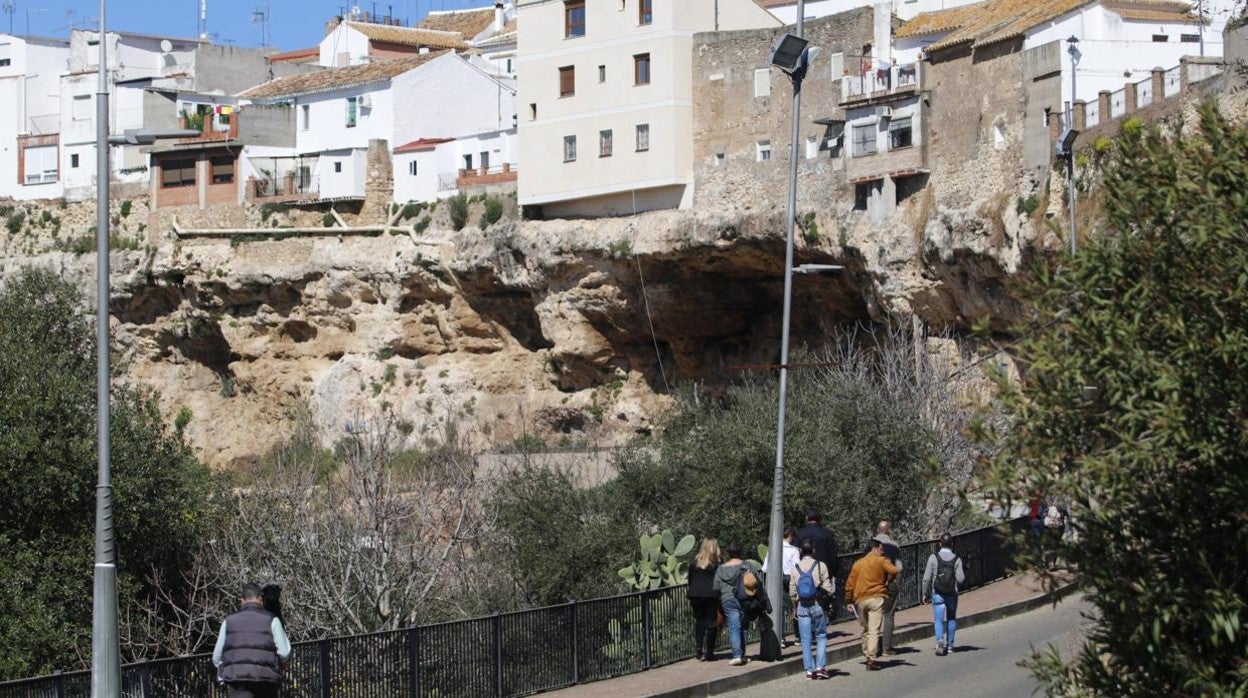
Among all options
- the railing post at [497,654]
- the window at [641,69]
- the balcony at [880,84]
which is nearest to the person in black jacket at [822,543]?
the railing post at [497,654]

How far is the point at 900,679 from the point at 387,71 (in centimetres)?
4731

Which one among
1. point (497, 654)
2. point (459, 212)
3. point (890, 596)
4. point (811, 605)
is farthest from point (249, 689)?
point (459, 212)

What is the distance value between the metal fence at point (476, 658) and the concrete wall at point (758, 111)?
28085 mm

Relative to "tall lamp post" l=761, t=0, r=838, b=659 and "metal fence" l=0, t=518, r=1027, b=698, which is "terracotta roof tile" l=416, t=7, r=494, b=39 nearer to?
"tall lamp post" l=761, t=0, r=838, b=659

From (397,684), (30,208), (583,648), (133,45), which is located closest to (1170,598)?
(397,684)

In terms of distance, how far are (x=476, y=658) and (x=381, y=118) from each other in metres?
46.5

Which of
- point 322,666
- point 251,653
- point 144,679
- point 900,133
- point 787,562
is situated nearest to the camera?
point 251,653

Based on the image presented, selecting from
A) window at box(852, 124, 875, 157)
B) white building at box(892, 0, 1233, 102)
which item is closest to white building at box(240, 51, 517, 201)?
window at box(852, 124, 875, 157)

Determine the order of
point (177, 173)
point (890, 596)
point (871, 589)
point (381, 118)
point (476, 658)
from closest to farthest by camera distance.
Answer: point (476, 658) → point (871, 589) → point (890, 596) → point (381, 118) → point (177, 173)

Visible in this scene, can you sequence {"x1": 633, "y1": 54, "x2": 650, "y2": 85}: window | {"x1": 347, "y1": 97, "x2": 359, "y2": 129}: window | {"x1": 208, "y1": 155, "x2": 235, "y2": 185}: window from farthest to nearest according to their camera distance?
{"x1": 208, "y1": 155, "x2": 235, "y2": 185}: window
{"x1": 347, "y1": 97, "x2": 359, "y2": 129}: window
{"x1": 633, "y1": 54, "x2": 650, "y2": 85}: window

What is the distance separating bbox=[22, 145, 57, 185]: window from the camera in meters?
71.3

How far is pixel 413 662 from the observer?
1795 centimetres

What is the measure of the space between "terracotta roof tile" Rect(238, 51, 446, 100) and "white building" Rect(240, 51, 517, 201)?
76 millimetres

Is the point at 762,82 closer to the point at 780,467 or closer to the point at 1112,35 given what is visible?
the point at 1112,35
